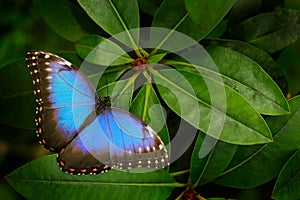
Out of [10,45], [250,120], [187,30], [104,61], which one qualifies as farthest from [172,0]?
[10,45]

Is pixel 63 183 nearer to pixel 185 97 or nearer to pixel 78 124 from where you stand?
pixel 78 124

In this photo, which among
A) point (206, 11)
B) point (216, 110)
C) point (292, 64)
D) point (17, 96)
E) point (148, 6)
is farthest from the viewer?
point (292, 64)

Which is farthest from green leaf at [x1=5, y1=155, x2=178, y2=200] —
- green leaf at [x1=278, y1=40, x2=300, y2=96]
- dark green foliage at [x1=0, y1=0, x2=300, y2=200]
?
green leaf at [x1=278, y1=40, x2=300, y2=96]

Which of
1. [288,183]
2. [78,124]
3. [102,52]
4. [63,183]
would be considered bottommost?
[288,183]

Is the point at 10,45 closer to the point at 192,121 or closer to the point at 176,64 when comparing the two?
the point at 176,64

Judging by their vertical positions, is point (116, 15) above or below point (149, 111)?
above

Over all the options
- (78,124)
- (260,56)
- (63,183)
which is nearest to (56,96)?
(78,124)

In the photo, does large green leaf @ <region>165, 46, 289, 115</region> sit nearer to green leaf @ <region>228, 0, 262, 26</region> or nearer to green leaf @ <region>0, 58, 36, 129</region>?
green leaf @ <region>228, 0, 262, 26</region>

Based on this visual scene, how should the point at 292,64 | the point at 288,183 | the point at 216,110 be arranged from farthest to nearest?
the point at 292,64 → the point at 288,183 → the point at 216,110
